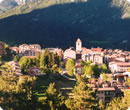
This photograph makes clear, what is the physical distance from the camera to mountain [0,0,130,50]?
2502 inches

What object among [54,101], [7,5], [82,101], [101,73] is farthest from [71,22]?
[82,101]

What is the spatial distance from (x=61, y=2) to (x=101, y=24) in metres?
21.5

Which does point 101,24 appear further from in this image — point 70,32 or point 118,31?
point 70,32

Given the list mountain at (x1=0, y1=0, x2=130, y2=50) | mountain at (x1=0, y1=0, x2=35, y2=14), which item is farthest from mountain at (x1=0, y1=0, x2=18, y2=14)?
mountain at (x1=0, y1=0, x2=130, y2=50)

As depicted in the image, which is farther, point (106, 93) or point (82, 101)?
point (106, 93)

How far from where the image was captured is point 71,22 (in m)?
86.0

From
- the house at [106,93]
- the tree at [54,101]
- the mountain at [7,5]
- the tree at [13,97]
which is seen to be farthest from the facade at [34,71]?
the mountain at [7,5]

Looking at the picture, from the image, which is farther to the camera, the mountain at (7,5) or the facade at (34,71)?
the mountain at (7,5)

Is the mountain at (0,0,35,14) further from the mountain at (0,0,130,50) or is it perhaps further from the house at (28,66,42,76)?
the house at (28,66,42,76)

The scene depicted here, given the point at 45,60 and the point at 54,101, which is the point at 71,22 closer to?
the point at 45,60

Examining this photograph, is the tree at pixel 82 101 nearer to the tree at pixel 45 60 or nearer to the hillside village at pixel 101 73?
the hillside village at pixel 101 73

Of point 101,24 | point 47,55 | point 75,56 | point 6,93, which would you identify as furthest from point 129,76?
point 101,24

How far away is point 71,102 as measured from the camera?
948 cm

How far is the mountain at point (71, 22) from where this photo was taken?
63562 millimetres
